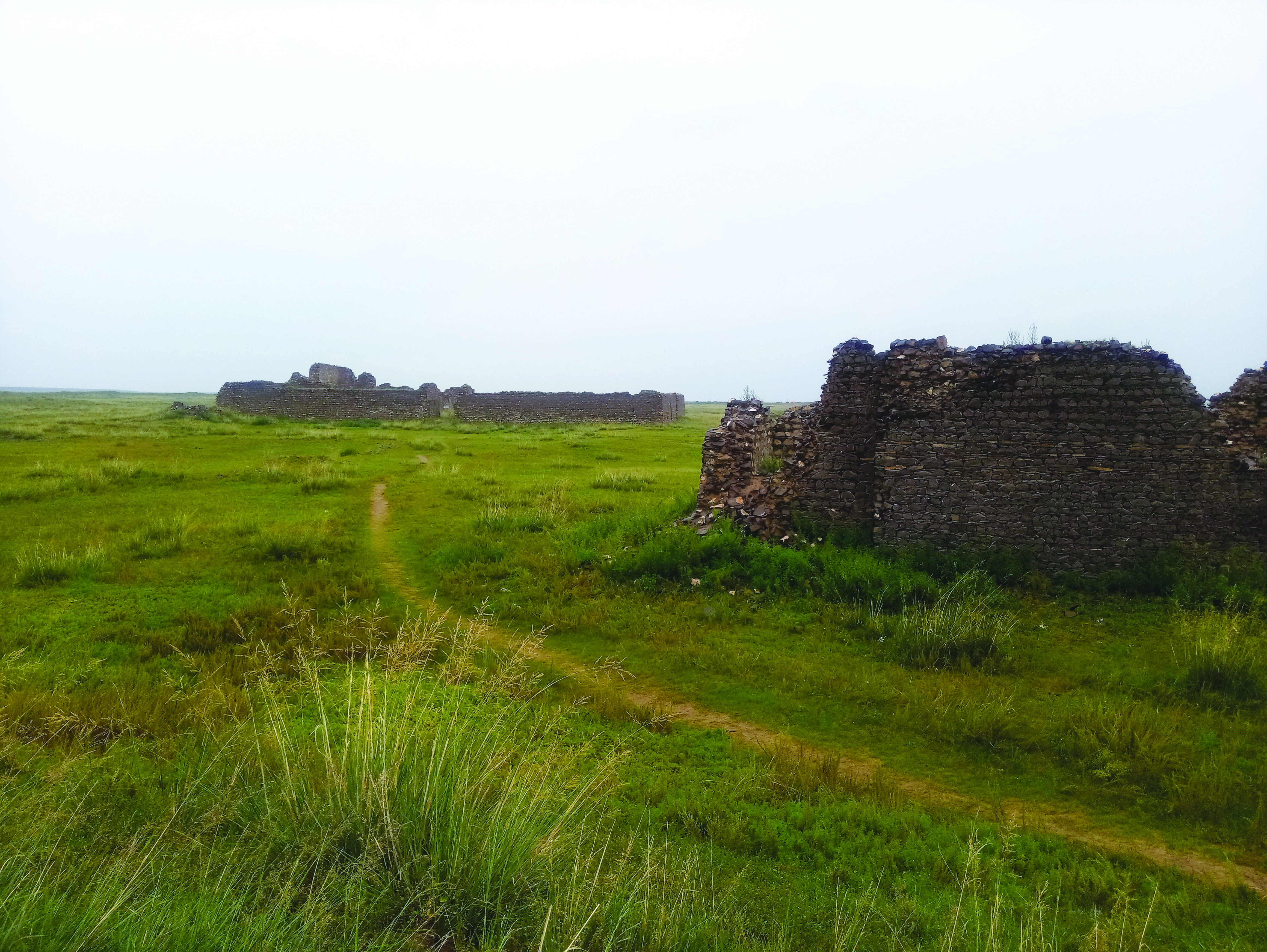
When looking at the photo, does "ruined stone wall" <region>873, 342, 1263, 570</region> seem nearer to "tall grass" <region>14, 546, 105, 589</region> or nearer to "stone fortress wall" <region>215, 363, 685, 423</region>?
"tall grass" <region>14, 546, 105, 589</region>

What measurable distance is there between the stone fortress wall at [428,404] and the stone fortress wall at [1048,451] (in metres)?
32.8

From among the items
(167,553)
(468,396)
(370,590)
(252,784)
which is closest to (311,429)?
(468,396)

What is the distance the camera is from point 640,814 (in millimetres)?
4762

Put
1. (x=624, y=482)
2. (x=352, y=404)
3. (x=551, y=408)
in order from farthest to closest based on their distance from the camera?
(x=551, y=408) < (x=352, y=404) < (x=624, y=482)

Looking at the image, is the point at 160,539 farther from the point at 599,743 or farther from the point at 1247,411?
the point at 1247,411

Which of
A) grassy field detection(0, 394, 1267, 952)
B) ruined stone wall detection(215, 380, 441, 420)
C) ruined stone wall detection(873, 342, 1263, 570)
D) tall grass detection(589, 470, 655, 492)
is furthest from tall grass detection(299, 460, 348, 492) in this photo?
ruined stone wall detection(215, 380, 441, 420)

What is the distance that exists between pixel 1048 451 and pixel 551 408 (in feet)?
115

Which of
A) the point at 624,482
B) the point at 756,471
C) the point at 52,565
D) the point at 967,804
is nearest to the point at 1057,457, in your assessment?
the point at 756,471

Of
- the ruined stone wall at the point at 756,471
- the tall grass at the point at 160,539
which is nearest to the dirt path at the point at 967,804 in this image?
the ruined stone wall at the point at 756,471

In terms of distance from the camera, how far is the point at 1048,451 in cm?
973

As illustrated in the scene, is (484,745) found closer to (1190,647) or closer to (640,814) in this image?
(640,814)

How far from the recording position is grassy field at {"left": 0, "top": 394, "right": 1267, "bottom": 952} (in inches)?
126

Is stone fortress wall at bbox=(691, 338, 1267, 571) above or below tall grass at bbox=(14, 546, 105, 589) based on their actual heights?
above

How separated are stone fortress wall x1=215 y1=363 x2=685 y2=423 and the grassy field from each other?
2867 centimetres
